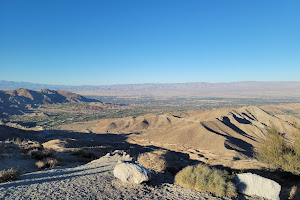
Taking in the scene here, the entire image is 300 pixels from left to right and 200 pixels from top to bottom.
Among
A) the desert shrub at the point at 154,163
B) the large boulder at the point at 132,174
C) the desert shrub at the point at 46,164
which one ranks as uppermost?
the large boulder at the point at 132,174

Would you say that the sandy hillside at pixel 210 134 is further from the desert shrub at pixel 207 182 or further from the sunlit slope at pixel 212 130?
the desert shrub at pixel 207 182

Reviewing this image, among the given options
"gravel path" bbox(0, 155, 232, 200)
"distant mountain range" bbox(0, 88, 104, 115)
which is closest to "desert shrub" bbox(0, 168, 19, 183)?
"gravel path" bbox(0, 155, 232, 200)

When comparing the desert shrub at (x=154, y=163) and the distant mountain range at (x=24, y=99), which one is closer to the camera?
the desert shrub at (x=154, y=163)

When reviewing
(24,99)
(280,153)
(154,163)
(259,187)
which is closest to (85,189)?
(154,163)

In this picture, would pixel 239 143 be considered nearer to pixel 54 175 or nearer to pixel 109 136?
pixel 109 136

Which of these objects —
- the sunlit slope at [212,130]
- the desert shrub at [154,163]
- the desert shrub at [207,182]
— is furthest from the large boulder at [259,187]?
the sunlit slope at [212,130]

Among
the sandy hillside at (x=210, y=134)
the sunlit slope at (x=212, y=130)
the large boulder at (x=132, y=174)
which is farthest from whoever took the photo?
the sunlit slope at (x=212, y=130)

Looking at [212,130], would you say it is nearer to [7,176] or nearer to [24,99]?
[7,176]

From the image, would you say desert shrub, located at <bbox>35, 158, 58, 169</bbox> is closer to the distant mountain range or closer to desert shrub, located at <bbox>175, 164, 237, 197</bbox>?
desert shrub, located at <bbox>175, 164, 237, 197</bbox>
